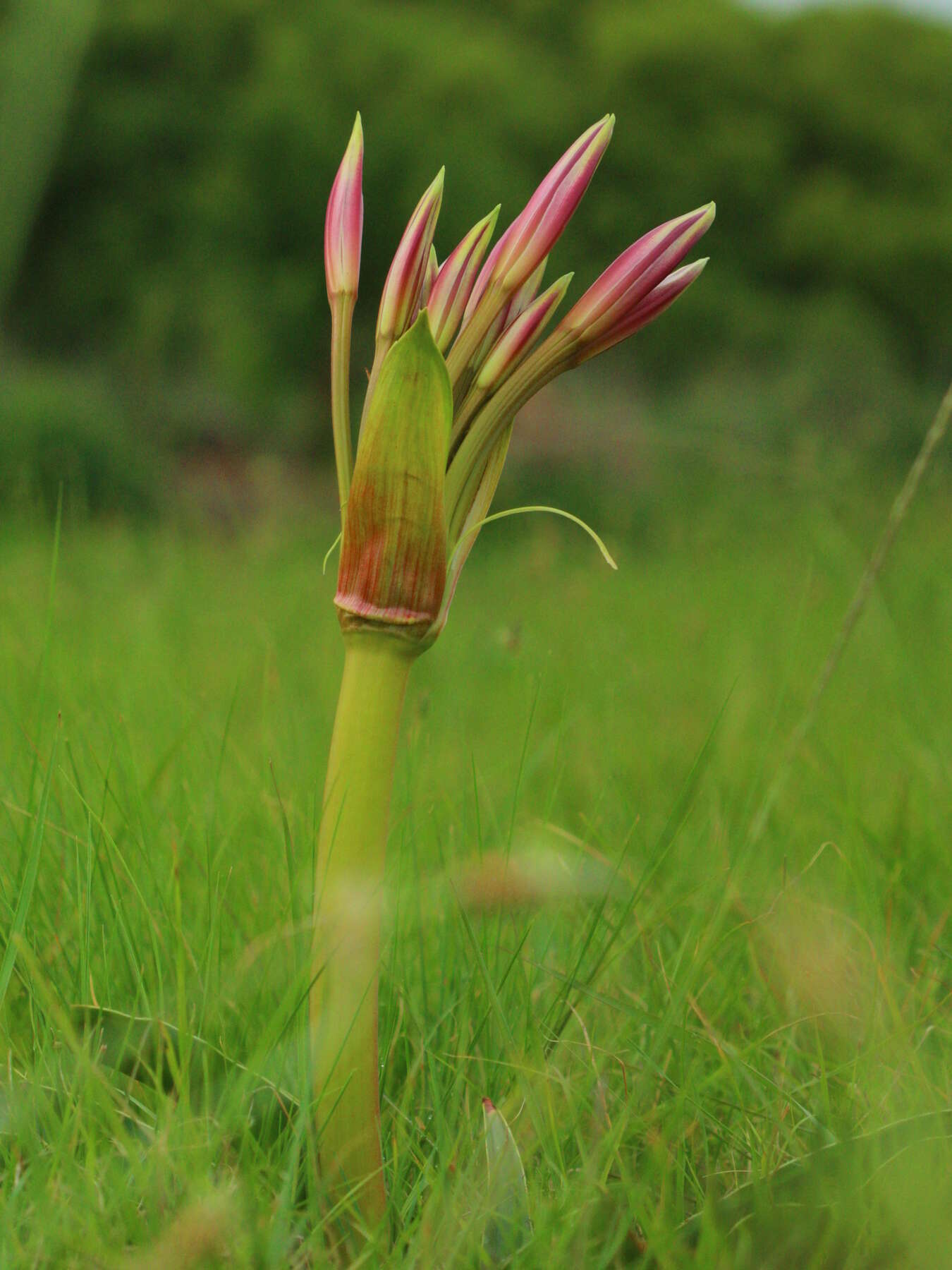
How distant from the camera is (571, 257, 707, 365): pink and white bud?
31.0 inches

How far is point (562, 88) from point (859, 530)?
1109 centimetres

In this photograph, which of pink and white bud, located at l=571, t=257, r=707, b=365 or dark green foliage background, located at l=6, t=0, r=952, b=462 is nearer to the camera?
pink and white bud, located at l=571, t=257, r=707, b=365

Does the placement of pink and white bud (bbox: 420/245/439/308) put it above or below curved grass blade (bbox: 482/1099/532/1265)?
above

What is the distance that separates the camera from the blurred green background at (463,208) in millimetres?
8664

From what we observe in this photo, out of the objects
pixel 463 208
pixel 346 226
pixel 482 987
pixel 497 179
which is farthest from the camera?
pixel 497 179

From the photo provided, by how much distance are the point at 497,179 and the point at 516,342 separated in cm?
882

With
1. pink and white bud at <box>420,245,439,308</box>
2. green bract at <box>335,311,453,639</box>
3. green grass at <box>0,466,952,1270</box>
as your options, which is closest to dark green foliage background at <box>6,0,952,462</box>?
green grass at <box>0,466,952,1270</box>

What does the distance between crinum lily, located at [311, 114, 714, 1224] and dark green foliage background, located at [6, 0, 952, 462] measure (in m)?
6.94

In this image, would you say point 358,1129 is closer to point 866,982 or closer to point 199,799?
point 866,982

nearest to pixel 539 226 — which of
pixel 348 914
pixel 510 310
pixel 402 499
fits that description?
pixel 510 310

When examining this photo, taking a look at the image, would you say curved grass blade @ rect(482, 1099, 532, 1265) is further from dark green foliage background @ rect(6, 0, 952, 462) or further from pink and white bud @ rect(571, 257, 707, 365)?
dark green foliage background @ rect(6, 0, 952, 462)

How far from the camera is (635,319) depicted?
799 millimetres

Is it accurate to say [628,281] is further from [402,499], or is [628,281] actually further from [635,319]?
[402,499]

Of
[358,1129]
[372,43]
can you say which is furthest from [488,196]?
[358,1129]
